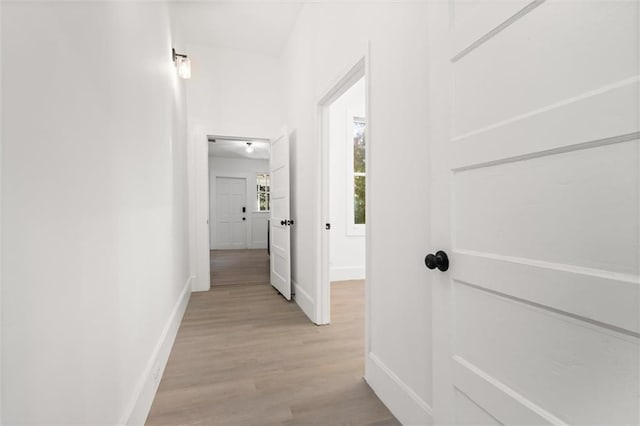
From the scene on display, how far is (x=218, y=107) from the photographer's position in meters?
3.99

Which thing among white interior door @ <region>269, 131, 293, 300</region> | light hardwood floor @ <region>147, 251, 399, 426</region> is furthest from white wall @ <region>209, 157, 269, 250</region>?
light hardwood floor @ <region>147, 251, 399, 426</region>

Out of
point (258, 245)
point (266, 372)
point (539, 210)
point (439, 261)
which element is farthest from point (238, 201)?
point (539, 210)

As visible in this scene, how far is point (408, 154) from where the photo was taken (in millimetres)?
1448

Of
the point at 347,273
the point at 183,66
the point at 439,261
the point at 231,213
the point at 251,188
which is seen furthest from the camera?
the point at 251,188

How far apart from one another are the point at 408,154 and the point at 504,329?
875 millimetres

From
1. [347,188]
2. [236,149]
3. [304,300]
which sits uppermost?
[236,149]

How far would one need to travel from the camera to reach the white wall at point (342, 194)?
14.9 ft

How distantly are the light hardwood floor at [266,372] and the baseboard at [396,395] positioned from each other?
2.0 inches

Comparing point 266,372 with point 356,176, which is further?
point 356,176

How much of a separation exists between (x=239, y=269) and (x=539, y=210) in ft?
16.8

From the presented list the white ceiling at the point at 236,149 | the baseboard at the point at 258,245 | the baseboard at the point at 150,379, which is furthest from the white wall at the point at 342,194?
the baseboard at the point at 258,245

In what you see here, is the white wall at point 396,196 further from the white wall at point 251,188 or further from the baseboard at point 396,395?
the white wall at point 251,188

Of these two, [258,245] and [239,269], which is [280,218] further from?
[258,245]

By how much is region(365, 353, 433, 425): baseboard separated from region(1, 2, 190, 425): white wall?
122 cm
